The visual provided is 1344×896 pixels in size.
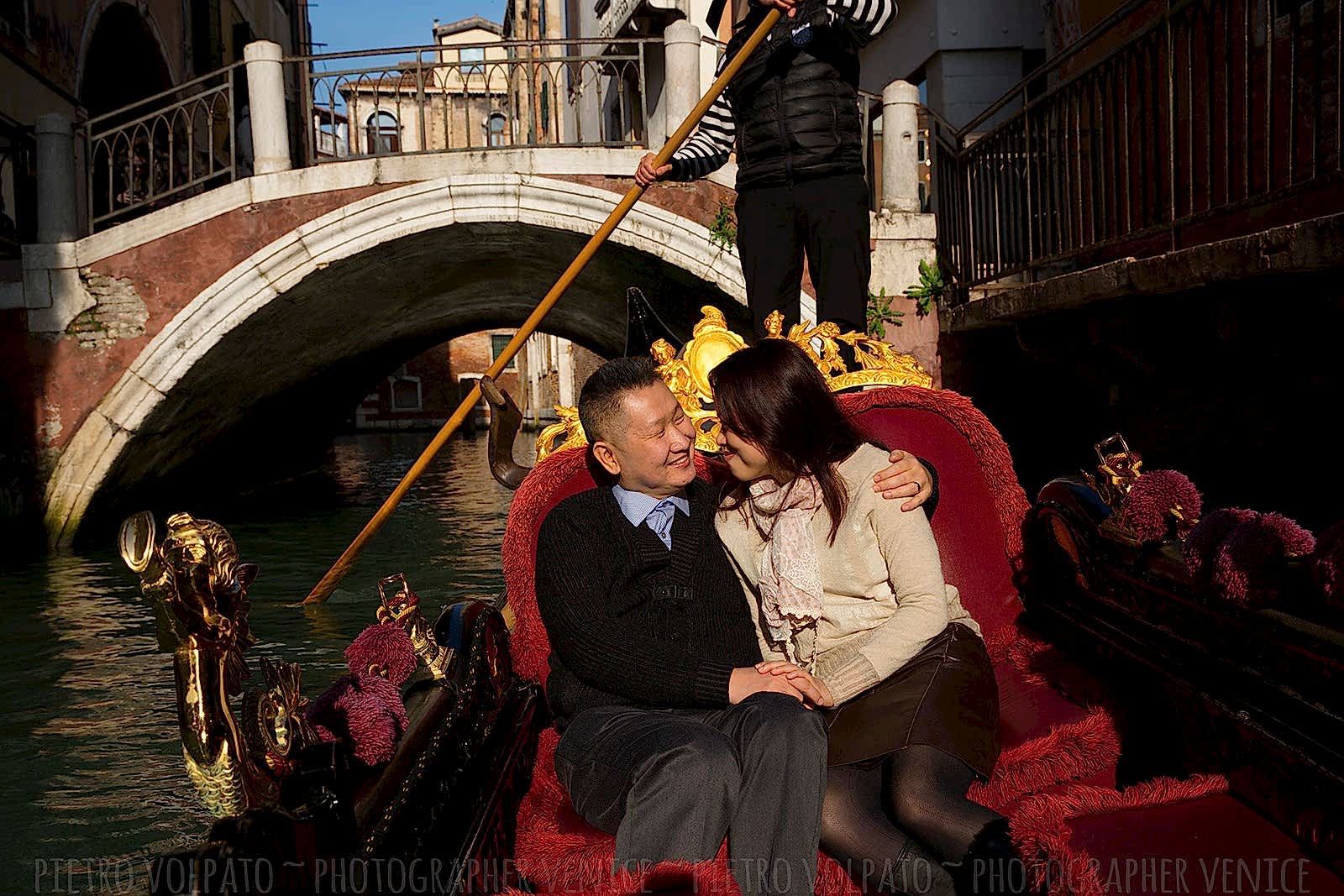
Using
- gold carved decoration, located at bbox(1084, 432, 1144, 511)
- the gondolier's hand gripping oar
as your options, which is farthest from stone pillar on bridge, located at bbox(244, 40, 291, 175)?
gold carved decoration, located at bbox(1084, 432, 1144, 511)

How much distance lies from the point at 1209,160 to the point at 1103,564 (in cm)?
218

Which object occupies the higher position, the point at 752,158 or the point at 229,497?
the point at 752,158

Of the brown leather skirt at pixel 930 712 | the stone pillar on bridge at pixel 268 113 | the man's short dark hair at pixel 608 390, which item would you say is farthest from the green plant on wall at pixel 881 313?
the brown leather skirt at pixel 930 712

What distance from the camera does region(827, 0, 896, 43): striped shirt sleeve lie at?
2840 millimetres

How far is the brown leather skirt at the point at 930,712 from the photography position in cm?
153

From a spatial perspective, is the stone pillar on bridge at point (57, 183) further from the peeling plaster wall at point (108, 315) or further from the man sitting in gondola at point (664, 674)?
the man sitting in gondola at point (664, 674)

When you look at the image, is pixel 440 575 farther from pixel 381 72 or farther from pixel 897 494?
pixel 897 494

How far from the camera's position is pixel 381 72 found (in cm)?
672

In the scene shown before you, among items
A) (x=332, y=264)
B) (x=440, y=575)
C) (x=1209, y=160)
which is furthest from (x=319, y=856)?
(x=332, y=264)

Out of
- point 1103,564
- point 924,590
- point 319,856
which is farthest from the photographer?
point 1103,564

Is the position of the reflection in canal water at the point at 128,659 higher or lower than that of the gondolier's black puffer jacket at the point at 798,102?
lower

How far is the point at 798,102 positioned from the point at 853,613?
1825 mm

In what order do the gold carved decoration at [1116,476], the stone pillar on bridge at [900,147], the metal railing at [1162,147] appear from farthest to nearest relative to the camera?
the stone pillar on bridge at [900,147], the metal railing at [1162,147], the gold carved decoration at [1116,476]

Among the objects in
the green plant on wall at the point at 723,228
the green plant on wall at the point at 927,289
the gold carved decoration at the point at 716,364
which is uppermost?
the green plant on wall at the point at 723,228
